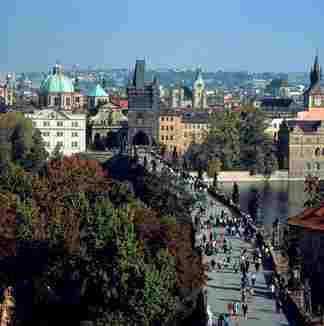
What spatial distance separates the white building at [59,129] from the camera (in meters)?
112

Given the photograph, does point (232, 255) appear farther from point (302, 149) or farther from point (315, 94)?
point (315, 94)

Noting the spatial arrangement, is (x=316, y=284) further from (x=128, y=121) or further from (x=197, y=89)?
(x=197, y=89)

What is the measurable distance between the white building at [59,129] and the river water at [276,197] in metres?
17.7

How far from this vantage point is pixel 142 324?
28984 millimetres

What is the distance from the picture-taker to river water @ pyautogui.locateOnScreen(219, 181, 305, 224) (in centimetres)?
7156

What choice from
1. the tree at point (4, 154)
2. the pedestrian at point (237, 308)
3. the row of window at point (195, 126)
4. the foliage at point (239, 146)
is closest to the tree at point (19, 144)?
the tree at point (4, 154)

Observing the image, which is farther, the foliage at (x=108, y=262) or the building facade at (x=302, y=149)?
the building facade at (x=302, y=149)

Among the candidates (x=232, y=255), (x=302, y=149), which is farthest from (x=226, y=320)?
(x=302, y=149)

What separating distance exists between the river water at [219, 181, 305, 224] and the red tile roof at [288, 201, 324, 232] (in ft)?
Result: 59.9

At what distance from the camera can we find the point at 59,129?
112562 mm

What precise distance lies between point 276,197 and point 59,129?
98.0ft

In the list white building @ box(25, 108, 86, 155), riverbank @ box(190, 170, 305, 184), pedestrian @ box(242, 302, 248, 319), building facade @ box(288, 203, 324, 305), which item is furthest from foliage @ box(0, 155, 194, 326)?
white building @ box(25, 108, 86, 155)

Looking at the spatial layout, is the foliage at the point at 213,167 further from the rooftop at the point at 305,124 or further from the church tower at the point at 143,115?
the church tower at the point at 143,115

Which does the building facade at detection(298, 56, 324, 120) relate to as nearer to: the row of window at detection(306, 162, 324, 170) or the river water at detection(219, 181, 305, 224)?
the row of window at detection(306, 162, 324, 170)
